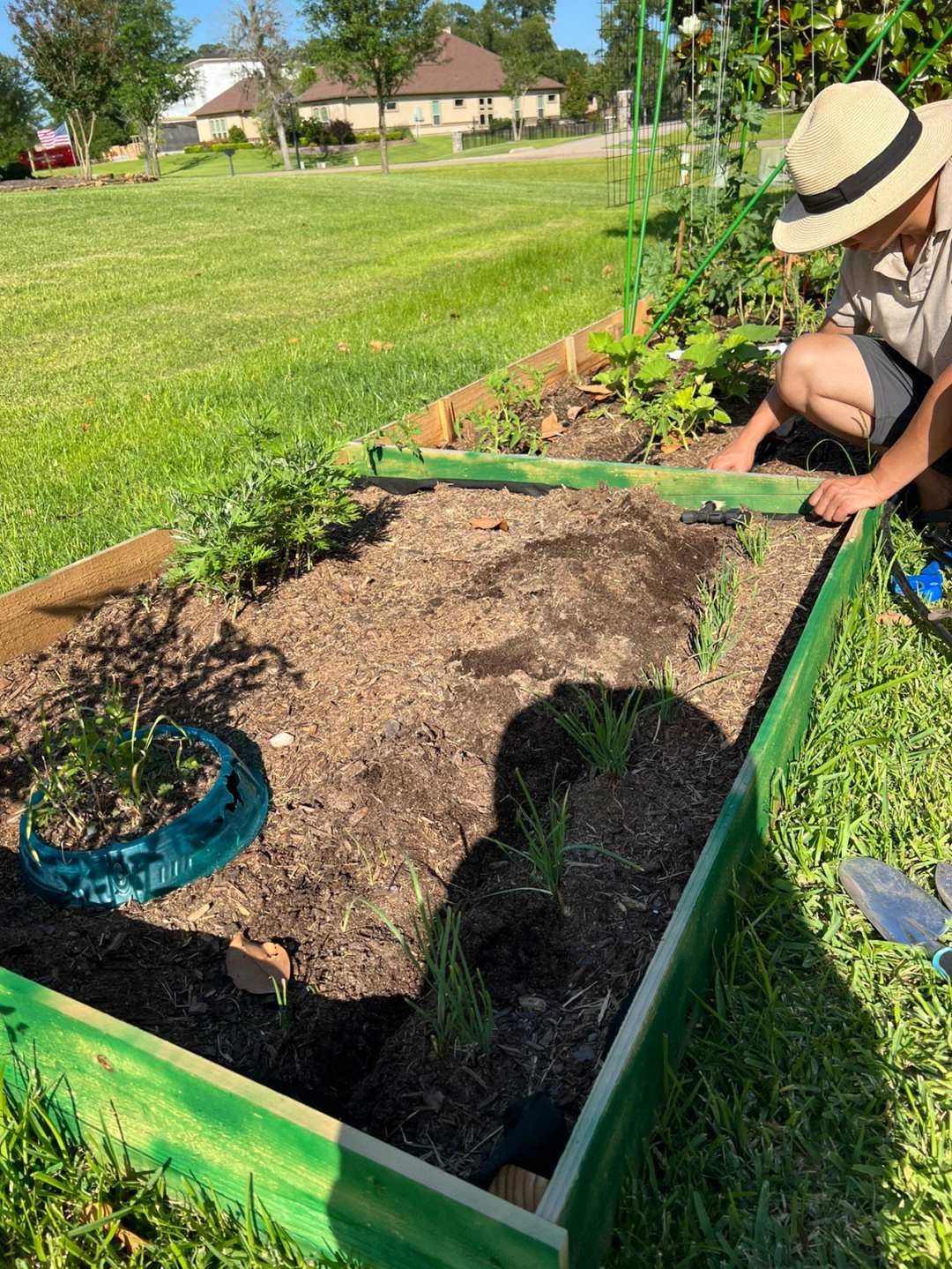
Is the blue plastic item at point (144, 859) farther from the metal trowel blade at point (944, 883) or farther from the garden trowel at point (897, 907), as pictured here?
the metal trowel blade at point (944, 883)

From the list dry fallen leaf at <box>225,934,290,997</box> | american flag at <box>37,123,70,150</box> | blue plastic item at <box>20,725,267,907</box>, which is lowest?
dry fallen leaf at <box>225,934,290,997</box>

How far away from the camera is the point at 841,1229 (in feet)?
4.34

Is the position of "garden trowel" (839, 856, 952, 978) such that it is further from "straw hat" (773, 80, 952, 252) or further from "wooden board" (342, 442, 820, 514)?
"straw hat" (773, 80, 952, 252)

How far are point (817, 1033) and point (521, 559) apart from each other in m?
1.74

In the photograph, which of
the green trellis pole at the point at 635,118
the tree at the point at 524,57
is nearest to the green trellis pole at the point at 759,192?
the green trellis pole at the point at 635,118

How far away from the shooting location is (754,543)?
9.73 feet

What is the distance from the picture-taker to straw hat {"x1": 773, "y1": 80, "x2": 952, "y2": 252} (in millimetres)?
2531

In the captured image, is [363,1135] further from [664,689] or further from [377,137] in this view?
[377,137]

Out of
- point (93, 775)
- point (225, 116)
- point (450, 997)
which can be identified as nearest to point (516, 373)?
point (93, 775)

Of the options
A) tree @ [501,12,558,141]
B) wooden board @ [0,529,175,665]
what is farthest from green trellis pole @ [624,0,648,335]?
tree @ [501,12,558,141]

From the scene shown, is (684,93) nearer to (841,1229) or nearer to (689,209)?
(689,209)

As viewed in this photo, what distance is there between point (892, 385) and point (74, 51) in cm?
3589

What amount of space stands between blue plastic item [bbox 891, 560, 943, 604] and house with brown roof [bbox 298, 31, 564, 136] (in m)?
72.4

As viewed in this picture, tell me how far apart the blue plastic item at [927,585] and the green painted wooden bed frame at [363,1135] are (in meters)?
1.40
